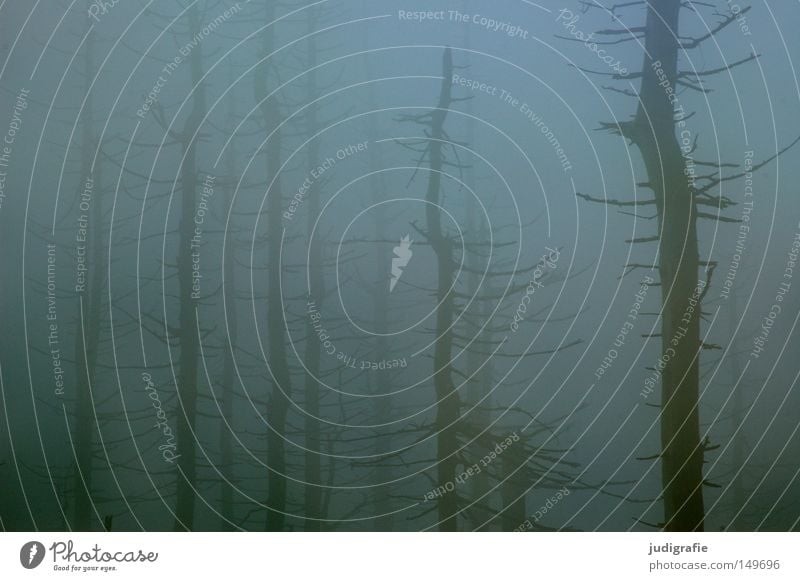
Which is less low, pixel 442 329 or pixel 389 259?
pixel 389 259

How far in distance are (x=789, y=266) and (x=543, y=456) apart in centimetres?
46

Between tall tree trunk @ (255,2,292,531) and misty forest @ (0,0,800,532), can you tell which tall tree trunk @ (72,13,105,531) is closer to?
misty forest @ (0,0,800,532)

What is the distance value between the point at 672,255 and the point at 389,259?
1.36 feet

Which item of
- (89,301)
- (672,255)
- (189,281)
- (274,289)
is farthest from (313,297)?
(672,255)

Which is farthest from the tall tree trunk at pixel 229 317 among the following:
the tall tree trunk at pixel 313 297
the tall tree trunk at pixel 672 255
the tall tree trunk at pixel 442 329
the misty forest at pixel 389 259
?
the tall tree trunk at pixel 672 255

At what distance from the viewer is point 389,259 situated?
127 cm

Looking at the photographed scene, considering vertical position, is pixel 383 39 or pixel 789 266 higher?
pixel 383 39

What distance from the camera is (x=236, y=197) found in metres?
1.27

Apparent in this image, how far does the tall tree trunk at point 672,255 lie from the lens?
1.28m

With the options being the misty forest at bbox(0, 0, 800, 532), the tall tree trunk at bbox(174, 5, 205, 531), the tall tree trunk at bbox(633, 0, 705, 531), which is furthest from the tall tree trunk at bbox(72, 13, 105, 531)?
the tall tree trunk at bbox(633, 0, 705, 531)

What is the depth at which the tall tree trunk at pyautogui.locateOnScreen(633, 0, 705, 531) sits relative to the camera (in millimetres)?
1279

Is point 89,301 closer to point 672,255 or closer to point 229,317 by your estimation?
point 229,317
